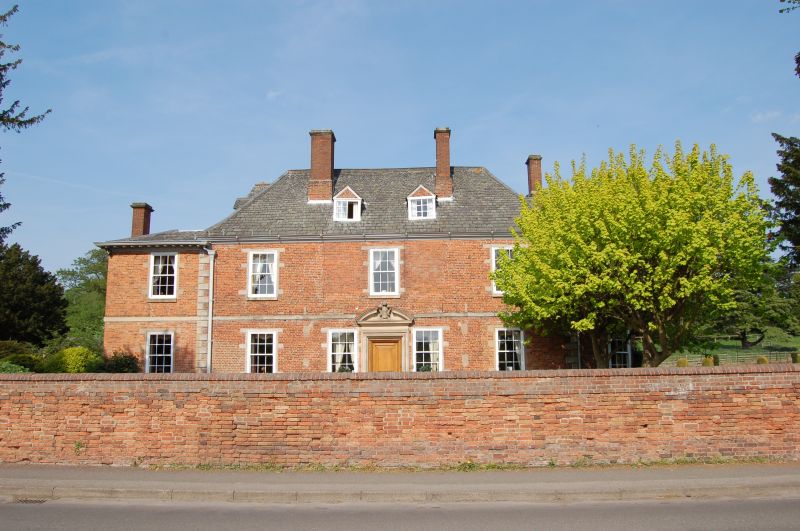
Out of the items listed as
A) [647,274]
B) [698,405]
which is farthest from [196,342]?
[698,405]

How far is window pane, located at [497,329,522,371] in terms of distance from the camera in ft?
79.1

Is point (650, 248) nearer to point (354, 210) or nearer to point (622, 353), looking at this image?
point (622, 353)

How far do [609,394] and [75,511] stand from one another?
31.2 feet

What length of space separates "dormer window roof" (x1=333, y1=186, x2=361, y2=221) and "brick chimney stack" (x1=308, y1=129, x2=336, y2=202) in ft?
2.73

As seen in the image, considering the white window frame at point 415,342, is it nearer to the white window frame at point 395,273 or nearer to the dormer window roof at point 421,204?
the white window frame at point 395,273

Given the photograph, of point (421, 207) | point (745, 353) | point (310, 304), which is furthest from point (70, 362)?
point (745, 353)

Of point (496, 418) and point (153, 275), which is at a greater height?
point (153, 275)

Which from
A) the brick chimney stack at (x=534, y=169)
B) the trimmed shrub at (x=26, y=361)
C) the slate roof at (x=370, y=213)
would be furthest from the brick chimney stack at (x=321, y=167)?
the trimmed shrub at (x=26, y=361)

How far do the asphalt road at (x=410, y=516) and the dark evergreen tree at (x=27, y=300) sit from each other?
138ft

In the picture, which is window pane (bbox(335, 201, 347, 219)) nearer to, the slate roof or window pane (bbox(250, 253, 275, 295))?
the slate roof

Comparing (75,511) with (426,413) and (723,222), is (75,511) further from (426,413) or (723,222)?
(723,222)

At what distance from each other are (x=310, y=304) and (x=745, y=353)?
141ft

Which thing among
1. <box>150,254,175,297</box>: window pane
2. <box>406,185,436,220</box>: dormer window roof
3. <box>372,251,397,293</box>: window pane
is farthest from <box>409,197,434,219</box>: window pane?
<box>150,254,175,297</box>: window pane

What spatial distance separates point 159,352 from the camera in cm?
2470
